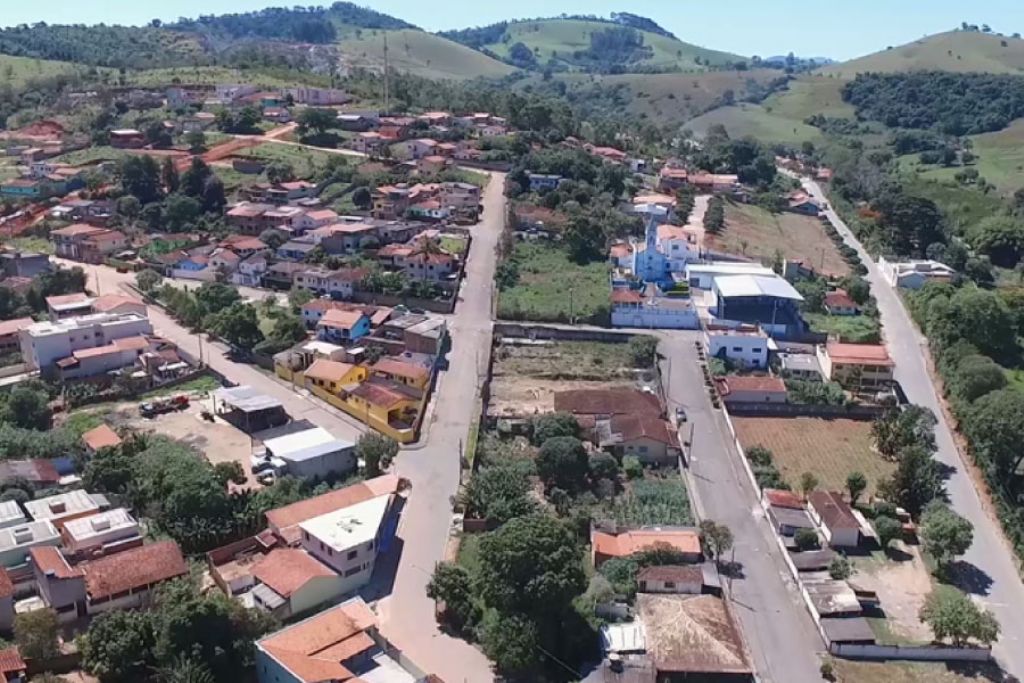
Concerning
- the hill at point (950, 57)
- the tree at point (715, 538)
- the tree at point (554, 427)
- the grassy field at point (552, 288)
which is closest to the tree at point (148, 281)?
the grassy field at point (552, 288)

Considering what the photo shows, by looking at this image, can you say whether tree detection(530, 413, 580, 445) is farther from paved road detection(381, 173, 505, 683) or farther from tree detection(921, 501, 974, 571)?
tree detection(921, 501, 974, 571)

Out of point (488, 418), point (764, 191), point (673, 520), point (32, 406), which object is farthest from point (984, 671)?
point (764, 191)

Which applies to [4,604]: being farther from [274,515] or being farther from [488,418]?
[488,418]

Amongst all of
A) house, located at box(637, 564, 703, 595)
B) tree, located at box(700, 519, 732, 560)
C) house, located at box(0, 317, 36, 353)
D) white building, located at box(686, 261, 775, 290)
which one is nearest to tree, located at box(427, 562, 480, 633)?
house, located at box(637, 564, 703, 595)

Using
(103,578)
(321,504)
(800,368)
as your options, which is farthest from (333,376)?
(800,368)

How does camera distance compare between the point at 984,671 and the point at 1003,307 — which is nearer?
the point at 984,671
